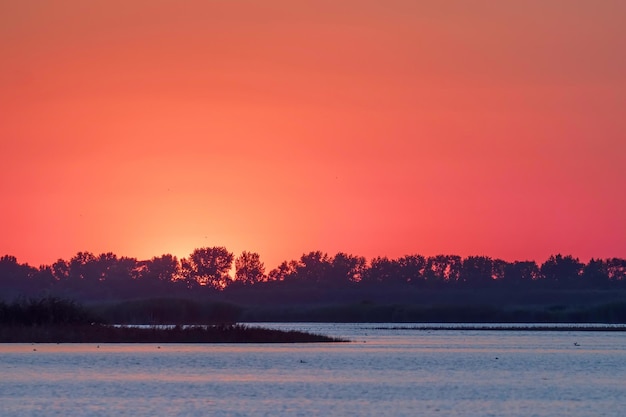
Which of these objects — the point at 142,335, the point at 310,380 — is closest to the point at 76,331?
the point at 142,335

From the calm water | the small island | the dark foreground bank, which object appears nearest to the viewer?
the calm water

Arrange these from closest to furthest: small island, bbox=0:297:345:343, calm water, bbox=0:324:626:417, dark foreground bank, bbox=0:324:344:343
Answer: calm water, bbox=0:324:626:417 < small island, bbox=0:297:345:343 < dark foreground bank, bbox=0:324:344:343

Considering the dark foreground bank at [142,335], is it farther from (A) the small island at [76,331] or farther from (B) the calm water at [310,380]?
(B) the calm water at [310,380]

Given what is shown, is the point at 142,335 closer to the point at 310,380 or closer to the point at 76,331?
the point at 76,331

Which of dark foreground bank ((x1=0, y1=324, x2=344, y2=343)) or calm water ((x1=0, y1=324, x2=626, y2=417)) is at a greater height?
dark foreground bank ((x1=0, y1=324, x2=344, y2=343))

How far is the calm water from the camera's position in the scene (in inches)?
1857

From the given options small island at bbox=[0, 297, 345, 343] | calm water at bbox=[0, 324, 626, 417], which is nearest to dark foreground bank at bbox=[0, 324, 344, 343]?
small island at bbox=[0, 297, 345, 343]

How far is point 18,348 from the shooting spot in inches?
3381

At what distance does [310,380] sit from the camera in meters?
60.2

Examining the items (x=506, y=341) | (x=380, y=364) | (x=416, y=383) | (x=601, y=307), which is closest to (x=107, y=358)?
(x=380, y=364)

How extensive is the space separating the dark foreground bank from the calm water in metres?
0.98

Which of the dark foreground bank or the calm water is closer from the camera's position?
the calm water

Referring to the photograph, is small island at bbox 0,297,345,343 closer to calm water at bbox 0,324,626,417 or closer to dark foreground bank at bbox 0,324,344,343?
dark foreground bank at bbox 0,324,344,343

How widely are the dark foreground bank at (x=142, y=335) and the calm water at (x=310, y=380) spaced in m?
0.98
